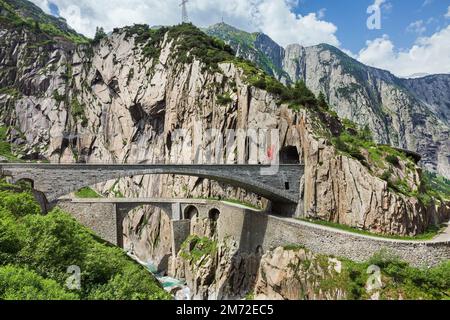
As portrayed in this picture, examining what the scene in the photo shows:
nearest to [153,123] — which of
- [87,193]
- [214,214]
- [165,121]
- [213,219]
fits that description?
[165,121]

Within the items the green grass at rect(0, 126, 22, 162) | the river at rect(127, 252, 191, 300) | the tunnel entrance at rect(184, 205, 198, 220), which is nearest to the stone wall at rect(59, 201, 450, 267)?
the tunnel entrance at rect(184, 205, 198, 220)

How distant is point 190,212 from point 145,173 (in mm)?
23683

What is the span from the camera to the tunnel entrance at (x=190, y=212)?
5725 cm

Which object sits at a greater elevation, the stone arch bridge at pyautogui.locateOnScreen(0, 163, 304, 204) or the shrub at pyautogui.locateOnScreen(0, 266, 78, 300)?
the stone arch bridge at pyautogui.locateOnScreen(0, 163, 304, 204)

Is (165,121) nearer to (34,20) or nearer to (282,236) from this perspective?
(282,236)

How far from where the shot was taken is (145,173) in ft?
118

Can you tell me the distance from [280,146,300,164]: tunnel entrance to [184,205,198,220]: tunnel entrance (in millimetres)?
19209

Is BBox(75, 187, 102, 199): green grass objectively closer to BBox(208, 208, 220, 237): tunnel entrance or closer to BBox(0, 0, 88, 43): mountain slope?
BBox(208, 208, 220, 237): tunnel entrance

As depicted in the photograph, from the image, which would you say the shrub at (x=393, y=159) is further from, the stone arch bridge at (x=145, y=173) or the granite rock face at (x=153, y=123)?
the stone arch bridge at (x=145, y=173)

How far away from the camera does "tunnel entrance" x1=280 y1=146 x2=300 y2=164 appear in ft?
148

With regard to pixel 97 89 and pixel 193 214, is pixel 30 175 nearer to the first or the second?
pixel 193 214

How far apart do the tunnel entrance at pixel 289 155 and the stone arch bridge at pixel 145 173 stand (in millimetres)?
5572

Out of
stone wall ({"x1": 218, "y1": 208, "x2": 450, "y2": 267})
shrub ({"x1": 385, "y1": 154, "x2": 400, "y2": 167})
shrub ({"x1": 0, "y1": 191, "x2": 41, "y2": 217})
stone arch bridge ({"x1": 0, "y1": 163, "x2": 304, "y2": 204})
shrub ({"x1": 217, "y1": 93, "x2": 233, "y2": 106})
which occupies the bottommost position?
stone wall ({"x1": 218, "y1": 208, "x2": 450, "y2": 267})

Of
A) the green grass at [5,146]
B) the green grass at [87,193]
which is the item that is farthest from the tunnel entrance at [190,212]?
the green grass at [5,146]
